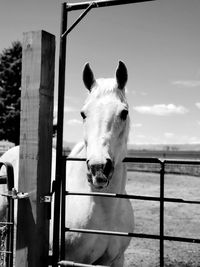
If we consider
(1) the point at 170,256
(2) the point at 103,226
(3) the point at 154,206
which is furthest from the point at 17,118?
(2) the point at 103,226

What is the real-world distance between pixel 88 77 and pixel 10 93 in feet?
83.4

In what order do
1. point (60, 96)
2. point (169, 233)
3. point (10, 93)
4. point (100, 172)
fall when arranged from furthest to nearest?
point (10, 93), point (169, 233), point (60, 96), point (100, 172)

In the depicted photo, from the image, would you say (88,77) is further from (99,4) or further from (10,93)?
(10,93)

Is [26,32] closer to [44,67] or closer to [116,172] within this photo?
[44,67]

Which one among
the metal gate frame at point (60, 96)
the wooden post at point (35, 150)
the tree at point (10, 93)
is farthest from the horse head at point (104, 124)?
the tree at point (10, 93)

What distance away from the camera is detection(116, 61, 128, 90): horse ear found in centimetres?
271

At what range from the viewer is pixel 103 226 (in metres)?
3.00

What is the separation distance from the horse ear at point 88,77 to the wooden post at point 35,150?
1.33 feet

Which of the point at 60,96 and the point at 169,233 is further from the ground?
the point at 60,96

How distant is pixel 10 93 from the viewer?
88.6 feet

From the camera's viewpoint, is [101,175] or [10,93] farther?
[10,93]

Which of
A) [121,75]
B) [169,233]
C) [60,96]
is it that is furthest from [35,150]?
[169,233]

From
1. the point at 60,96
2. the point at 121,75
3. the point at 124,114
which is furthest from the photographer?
the point at 121,75

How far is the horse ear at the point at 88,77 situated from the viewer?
8.99ft
